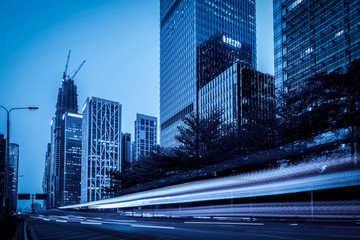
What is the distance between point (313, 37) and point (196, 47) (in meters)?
55.8

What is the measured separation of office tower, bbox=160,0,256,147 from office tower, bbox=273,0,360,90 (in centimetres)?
4154

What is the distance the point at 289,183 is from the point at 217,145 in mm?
12978

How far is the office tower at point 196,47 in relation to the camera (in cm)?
11838

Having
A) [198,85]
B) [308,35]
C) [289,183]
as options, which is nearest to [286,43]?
[308,35]

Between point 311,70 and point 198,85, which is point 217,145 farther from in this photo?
point 198,85

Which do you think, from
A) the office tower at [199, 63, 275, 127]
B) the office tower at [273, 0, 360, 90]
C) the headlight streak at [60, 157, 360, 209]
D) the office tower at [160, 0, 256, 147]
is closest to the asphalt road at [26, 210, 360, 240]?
the headlight streak at [60, 157, 360, 209]

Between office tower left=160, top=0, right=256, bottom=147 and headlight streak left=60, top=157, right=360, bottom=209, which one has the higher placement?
office tower left=160, top=0, right=256, bottom=147

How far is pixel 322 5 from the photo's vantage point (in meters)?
66.2

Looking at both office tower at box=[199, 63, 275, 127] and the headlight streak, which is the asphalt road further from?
office tower at box=[199, 63, 275, 127]

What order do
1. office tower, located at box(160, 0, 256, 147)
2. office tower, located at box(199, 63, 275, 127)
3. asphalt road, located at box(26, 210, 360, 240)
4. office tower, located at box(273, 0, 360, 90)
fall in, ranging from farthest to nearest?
office tower, located at box(160, 0, 256, 147), office tower, located at box(199, 63, 275, 127), office tower, located at box(273, 0, 360, 90), asphalt road, located at box(26, 210, 360, 240)

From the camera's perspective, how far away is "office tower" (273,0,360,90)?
5922 cm

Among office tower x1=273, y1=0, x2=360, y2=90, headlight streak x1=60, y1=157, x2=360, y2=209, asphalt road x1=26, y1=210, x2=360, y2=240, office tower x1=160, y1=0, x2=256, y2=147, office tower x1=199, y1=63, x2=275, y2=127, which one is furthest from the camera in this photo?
office tower x1=160, y1=0, x2=256, y2=147

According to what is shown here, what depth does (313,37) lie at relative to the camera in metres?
67.9

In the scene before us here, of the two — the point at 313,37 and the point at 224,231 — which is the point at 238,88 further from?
the point at 224,231
